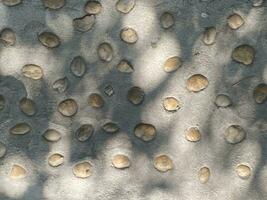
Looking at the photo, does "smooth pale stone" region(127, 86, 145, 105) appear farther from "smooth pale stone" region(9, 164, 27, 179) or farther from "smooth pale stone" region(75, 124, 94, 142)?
"smooth pale stone" region(9, 164, 27, 179)

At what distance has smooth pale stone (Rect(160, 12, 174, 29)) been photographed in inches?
81.7

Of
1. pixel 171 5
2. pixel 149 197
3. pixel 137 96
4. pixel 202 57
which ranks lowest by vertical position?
pixel 149 197

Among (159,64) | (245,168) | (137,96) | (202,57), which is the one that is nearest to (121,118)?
(137,96)

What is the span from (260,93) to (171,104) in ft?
1.25

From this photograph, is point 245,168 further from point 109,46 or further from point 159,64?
point 109,46

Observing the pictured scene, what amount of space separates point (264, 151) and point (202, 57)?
0.49 m

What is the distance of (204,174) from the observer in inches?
84.4

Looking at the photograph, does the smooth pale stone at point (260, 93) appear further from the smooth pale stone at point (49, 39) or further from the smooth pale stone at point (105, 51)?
the smooth pale stone at point (49, 39)

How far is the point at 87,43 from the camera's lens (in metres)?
2.08

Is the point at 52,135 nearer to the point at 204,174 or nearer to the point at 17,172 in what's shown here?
the point at 17,172

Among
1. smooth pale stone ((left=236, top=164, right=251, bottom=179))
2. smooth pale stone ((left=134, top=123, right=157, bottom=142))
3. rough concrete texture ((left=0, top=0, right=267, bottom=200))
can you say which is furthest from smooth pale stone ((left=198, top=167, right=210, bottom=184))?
smooth pale stone ((left=134, top=123, right=157, bottom=142))

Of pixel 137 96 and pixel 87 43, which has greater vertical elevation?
pixel 87 43

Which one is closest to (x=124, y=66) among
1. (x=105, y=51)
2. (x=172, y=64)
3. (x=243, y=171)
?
(x=105, y=51)

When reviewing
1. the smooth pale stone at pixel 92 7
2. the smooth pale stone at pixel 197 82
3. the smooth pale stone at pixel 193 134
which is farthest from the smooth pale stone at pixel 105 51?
the smooth pale stone at pixel 193 134
